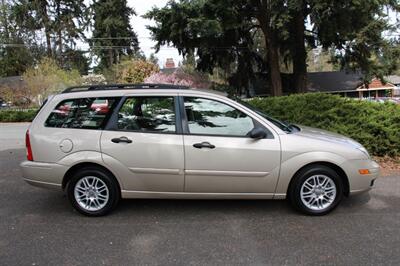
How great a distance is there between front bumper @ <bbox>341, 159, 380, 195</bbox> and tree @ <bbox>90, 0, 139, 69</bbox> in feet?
152

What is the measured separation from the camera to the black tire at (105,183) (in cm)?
469

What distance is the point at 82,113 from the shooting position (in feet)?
15.9

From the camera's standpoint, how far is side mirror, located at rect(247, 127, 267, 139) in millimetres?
4465

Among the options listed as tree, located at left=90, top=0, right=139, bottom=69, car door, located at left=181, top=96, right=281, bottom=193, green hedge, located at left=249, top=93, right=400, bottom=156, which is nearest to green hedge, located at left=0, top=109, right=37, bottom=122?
tree, located at left=90, top=0, right=139, bottom=69

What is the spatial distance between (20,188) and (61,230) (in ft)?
7.53


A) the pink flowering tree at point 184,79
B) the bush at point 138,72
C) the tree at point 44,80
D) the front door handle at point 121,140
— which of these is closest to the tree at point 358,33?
the pink flowering tree at point 184,79

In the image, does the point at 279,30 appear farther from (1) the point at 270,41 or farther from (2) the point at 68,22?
(2) the point at 68,22

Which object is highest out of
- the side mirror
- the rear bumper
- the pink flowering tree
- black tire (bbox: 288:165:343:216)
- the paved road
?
the pink flowering tree

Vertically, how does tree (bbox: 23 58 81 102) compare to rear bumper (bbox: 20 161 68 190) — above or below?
above

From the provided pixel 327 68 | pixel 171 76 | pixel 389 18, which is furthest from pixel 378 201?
pixel 327 68

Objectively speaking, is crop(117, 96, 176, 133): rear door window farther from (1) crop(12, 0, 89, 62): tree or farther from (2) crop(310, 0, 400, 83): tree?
(1) crop(12, 0, 89, 62): tree

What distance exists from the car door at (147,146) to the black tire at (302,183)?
1.41m

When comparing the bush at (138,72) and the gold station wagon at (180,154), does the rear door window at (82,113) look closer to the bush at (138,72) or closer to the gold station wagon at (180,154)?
the gold station wagon at (180,154)

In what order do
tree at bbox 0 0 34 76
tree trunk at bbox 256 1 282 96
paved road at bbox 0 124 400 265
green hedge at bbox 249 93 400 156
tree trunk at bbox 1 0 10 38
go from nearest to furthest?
paved road at bbox 0 124 400 265 < green hedge at bbox 249 93 400 156 < tree trunk at bbox 256 1 282 96 < tree at bbox 0 0 34 76 < tree trunk at bbox 1 0 10 38
